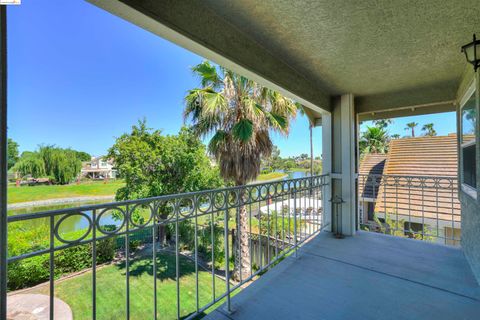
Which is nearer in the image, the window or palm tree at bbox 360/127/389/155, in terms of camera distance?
the window

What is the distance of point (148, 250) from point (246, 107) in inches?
285

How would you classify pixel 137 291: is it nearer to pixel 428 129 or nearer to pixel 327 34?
pixel 327 34

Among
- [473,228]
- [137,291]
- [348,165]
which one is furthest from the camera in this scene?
[137,291]

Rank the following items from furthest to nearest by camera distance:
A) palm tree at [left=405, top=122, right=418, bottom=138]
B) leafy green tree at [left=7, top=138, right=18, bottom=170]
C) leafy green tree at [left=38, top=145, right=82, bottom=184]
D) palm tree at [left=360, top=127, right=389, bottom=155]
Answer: palm tree at [left=405, top=122, right=418, bottom=138], palm tree at [left=360, top=127, right=389, bottom=155], leafy green tree at [left=38, top=145, right=82, bottom=184], leafy green tree at [left=7, top=138, right=18, bottom=170]

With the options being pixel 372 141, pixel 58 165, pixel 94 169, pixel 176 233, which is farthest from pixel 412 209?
pixel 94 169

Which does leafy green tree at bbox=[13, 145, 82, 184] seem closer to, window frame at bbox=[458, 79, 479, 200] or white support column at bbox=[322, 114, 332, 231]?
white support column at bbox=[322, 114, 332, 231]

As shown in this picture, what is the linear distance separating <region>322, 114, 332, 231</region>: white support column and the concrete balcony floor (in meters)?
0.69

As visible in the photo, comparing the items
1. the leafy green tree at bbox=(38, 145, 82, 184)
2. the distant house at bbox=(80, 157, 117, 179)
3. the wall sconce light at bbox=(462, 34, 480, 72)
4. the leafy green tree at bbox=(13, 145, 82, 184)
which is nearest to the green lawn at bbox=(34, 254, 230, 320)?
the leafy green tree at bbox=(13, 145, 82, 184)

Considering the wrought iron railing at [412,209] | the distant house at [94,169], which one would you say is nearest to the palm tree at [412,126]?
the wrought iron railing at [412,209]

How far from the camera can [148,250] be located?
8.62m

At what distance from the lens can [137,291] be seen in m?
5.54

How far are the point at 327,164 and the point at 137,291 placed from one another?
5.59m

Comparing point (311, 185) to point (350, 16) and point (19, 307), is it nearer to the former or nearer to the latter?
point (350, 16)

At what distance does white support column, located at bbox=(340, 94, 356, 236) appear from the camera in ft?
11.1
